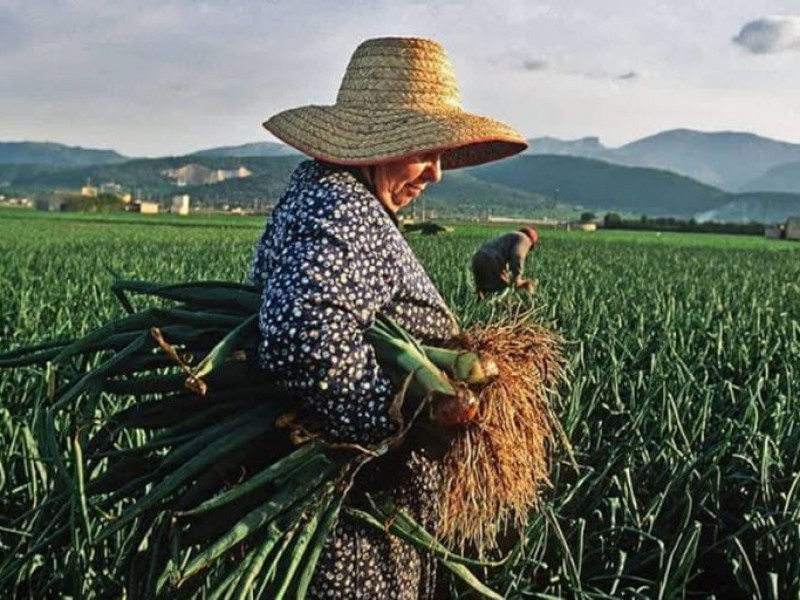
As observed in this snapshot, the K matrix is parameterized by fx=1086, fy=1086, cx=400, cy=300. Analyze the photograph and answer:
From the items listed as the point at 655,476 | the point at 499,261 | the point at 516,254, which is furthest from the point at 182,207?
the point at 655,476

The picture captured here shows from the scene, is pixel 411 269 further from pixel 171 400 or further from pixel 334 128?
pixel 171 400

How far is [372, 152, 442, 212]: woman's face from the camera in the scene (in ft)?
6.25

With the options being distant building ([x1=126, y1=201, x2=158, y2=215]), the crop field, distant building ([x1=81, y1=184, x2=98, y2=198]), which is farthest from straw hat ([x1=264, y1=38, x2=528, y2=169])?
distant building ([x1=81, y1=184, x2=98, y2=198])

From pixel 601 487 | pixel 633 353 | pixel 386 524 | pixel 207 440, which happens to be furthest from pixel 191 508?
pixel 633 353

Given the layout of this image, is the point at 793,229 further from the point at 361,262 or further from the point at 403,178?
the point at 361,262

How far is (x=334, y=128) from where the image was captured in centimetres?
194

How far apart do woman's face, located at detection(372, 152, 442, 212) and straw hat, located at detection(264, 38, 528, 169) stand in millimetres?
45

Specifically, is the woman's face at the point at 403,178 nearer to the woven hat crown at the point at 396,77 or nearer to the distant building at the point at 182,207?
the woven hat crown at the point at 396,77

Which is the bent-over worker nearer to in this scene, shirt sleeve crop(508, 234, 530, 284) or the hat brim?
shirt sleeve crop(508, 234, 530, 284)

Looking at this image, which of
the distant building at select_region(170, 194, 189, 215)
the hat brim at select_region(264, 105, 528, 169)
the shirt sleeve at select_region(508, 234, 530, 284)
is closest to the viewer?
the hat brim at select_region(264, 105, 528, 169)

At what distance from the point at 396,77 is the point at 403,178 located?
8.8 inches

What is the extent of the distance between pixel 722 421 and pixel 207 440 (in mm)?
1984

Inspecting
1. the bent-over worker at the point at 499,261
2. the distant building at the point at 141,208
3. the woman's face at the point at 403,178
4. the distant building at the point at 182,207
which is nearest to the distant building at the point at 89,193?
the distant building at the point at 141,208

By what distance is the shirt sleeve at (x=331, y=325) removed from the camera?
5.24 ft
